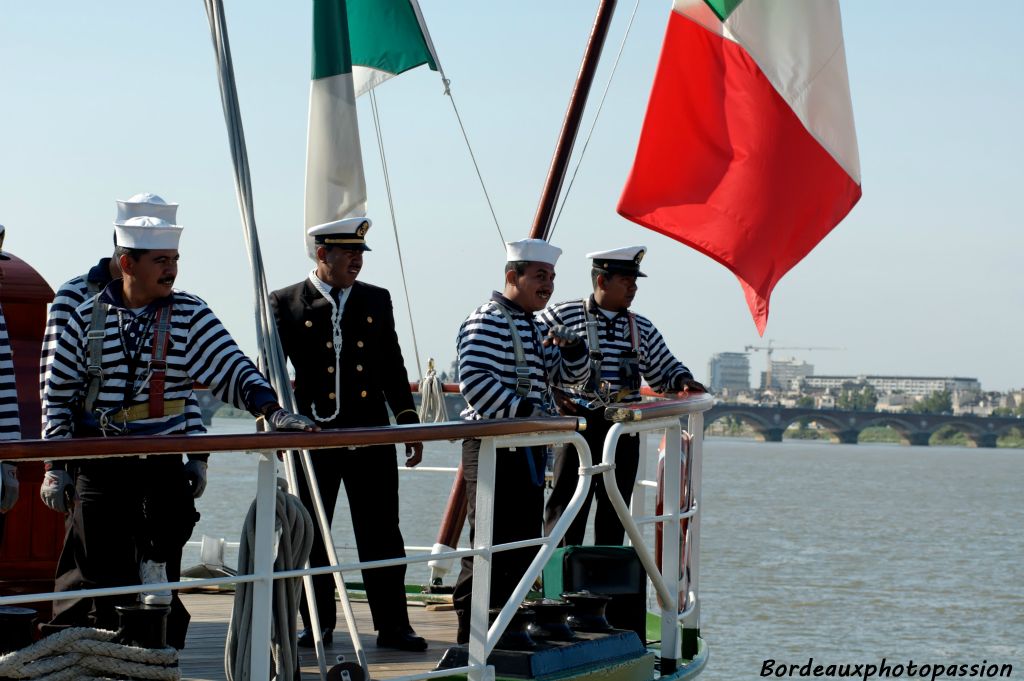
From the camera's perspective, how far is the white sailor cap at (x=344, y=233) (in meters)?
5.92

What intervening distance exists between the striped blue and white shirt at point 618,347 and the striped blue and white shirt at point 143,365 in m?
2.19

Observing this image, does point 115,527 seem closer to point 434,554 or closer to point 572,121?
point 434,554

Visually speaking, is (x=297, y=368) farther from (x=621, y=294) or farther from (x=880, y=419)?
(x=880, y=419)

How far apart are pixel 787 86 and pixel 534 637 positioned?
13.0 feet

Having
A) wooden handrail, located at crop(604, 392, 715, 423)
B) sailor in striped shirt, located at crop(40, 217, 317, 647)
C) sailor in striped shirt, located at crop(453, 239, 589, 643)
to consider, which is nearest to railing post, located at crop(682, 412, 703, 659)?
wooden handrail, located at crop(604, 392, 715, 423)

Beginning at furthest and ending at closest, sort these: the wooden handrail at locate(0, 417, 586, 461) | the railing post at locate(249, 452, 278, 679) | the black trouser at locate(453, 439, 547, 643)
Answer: the black trouser at locate(453, 439, 547, 643) → the railing post at locate(249, 452, 278, 679) → the wooden handrail at locate(0, 417, 586, 461)

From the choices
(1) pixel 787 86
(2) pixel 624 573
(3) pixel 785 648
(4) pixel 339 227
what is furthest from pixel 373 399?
(3) pixel 785 648

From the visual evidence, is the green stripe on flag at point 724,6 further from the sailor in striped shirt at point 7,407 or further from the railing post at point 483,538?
the sailor in striped shirt at point 7,407

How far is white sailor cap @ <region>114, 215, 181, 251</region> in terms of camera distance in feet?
15.4

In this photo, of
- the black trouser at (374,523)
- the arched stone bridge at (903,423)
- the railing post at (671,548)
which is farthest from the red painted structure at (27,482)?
the arched stone bridge at (903,423)

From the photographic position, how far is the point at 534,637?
524cm

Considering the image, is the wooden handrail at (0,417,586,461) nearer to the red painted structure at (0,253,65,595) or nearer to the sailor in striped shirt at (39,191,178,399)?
the sailor in striped shirt at (39,191,178,399)

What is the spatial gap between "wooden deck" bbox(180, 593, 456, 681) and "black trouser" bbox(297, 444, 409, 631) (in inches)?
6.3

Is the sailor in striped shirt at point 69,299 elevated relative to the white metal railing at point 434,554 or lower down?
elevated
